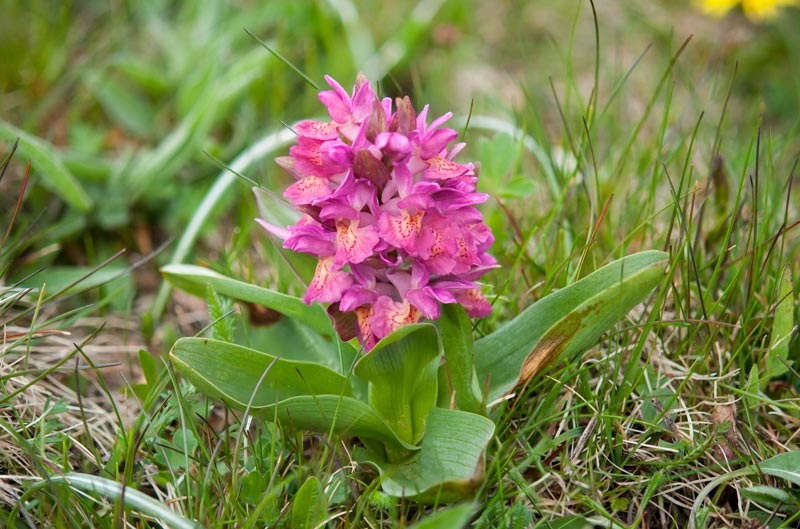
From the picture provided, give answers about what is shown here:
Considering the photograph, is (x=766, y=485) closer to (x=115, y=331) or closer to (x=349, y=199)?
(x=349, y=199)

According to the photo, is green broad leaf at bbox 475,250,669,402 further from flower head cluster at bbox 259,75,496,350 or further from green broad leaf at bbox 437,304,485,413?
flower head cluster at bbox 259,75,496,350

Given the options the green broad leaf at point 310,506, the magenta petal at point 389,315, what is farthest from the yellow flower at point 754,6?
the green broad leaf at point 310,506

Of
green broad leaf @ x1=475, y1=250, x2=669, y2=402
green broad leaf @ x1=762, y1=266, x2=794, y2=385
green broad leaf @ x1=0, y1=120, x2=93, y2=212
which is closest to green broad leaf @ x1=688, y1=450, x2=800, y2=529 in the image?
green broad leaf @ x1=762, y1=266, x2=794, y2=385

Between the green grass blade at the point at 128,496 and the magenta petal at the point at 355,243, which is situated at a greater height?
the magenta petal at the point at 355,243

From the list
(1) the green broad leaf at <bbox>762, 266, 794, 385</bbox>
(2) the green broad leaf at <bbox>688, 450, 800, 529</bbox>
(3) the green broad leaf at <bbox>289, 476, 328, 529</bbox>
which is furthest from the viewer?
(1) the green broad leaf at <bbox>762, 266, 794, 385</bbox>

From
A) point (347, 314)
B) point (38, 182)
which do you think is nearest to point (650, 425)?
point (347, 314)

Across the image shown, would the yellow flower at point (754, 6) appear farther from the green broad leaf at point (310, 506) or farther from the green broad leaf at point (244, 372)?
the green broad leaf at point (310, 506)
